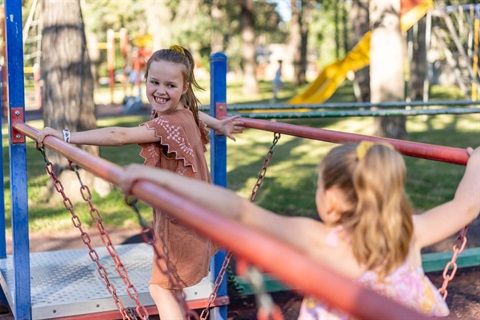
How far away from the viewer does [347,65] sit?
15039mm

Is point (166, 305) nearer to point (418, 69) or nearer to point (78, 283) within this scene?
point (78, 283)

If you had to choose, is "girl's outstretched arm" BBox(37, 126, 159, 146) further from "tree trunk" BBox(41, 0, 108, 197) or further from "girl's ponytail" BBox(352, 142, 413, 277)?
"tree trunk" BBox(41, 0, 108, 197)

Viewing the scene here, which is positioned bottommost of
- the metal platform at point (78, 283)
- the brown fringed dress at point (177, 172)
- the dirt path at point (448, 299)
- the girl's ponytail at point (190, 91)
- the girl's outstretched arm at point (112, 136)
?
the dirt path at point (448, 299)

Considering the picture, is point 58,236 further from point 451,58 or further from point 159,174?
point 451,58

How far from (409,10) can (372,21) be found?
2.49m

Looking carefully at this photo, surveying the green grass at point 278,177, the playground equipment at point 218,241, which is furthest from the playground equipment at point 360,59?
the playground equipment at point 218,241

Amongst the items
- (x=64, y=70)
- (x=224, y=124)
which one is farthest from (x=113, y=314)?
(x=64, y=70)

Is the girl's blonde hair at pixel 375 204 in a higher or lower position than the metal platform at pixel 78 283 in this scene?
higher

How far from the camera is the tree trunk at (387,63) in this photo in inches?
450

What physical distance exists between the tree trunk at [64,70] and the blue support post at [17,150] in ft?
10.4

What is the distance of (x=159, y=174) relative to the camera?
176 centimetres

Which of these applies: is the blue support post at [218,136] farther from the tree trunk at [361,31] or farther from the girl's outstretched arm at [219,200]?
the tree trunk at [361,31]

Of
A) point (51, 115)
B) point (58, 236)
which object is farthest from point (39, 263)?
point (51, 115)

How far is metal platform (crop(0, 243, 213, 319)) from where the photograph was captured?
376 centimetres
